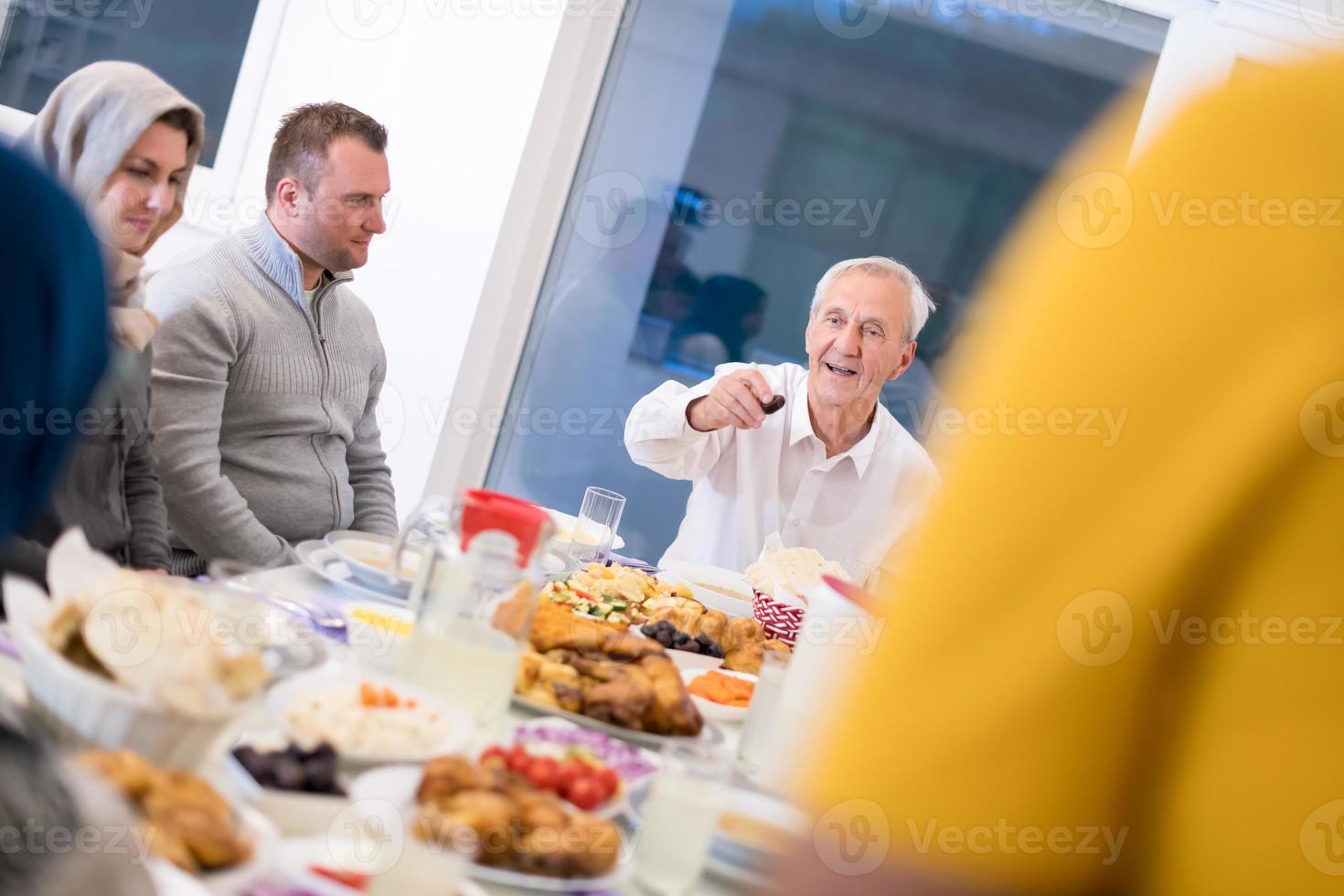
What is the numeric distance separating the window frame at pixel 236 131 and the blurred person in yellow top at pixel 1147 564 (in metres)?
4.07

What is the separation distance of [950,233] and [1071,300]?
392 cm

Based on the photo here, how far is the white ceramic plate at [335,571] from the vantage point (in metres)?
1.63

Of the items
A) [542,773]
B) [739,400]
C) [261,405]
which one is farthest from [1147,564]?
[739,400]

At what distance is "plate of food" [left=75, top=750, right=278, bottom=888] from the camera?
751mm

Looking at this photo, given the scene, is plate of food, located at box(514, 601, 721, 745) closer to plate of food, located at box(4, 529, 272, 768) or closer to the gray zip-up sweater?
plate of food, located at box(4, 529, 272, 768)

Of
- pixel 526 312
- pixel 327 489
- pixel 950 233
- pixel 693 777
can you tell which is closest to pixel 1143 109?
pixel 950 233

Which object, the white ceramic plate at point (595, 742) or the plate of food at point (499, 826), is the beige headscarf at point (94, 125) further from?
the plate of food at point (499, 826)

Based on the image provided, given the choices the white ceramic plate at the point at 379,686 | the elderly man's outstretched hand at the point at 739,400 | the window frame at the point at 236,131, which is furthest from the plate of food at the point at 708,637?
the window frame at the point at 236,131

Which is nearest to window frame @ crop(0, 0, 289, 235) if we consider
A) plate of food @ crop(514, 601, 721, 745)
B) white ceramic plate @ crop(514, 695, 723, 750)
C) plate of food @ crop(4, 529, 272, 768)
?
plate of food @ crop(514, 601, 721, 745)

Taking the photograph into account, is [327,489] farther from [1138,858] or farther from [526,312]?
[1138,858]

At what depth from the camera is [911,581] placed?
1.61 ft

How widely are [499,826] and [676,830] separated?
6.5 inches

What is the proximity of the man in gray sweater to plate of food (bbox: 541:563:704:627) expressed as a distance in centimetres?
71

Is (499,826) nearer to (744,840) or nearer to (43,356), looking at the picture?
(744,840)
